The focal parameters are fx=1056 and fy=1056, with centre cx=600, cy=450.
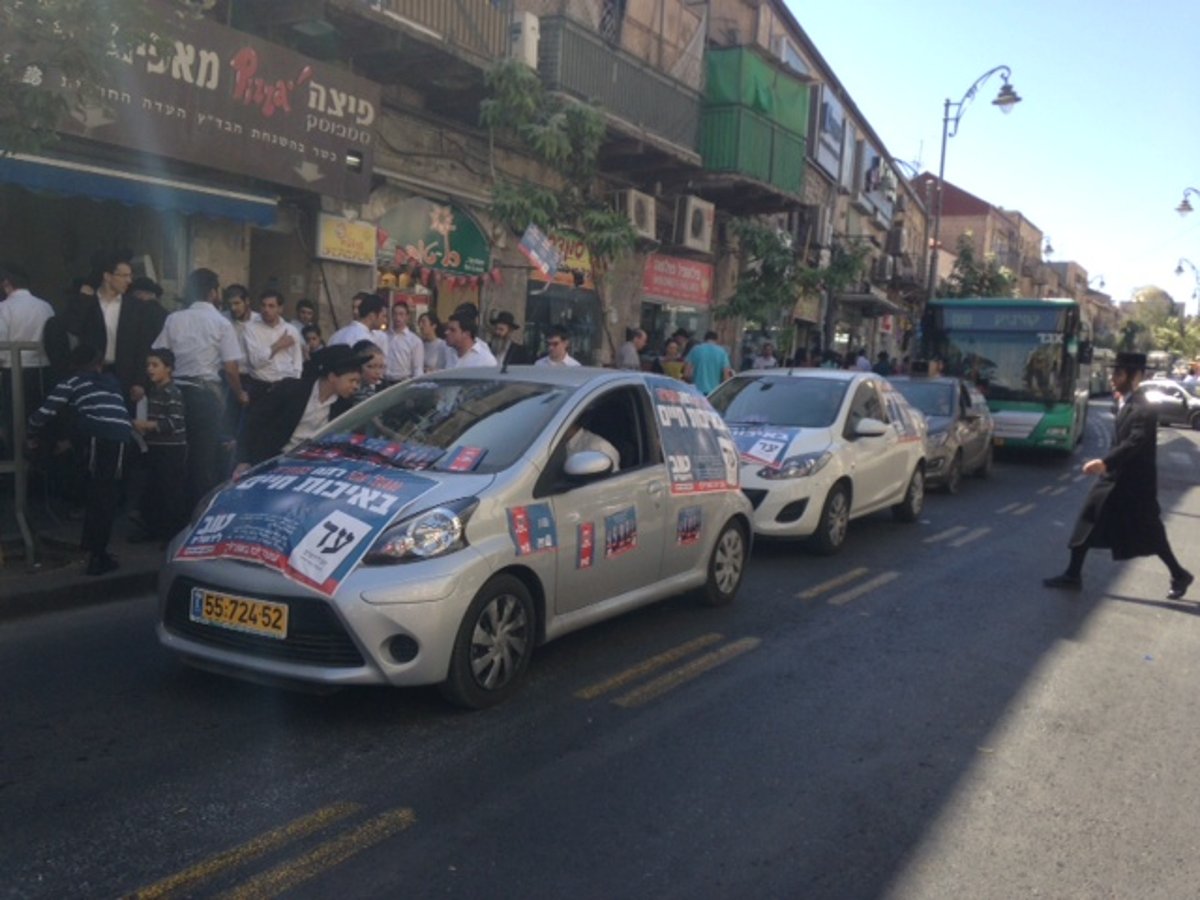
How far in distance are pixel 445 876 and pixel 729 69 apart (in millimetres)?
19268

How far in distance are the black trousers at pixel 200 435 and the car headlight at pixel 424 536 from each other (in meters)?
4.09

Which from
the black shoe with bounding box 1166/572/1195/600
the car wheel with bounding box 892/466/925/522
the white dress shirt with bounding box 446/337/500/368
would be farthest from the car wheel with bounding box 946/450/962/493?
the white dress shirt with bounding box 446/337/500/368

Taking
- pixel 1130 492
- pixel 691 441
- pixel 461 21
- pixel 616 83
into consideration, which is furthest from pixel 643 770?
pixel 616 83

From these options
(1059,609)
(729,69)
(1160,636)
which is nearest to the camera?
(1160,636)

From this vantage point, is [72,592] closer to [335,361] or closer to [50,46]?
[335,361]

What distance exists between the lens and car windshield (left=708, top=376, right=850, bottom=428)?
984 cm

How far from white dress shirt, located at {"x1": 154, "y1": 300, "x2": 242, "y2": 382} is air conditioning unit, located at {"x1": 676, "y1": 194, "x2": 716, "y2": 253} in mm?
13776

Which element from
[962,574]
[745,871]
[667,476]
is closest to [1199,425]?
[962,574]

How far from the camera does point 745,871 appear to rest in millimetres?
3609

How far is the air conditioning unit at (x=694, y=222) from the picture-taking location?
20.9m

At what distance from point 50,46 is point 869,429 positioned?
7000 mm

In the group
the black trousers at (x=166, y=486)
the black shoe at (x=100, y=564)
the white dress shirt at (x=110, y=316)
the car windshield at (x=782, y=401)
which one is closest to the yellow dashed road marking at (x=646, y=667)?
the black shoe at (x=100, y=564)

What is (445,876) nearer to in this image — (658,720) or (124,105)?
(658,720)

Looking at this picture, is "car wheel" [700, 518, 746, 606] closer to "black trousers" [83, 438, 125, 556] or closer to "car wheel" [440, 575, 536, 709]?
"car wheel" [440, 575, 536, 709]
